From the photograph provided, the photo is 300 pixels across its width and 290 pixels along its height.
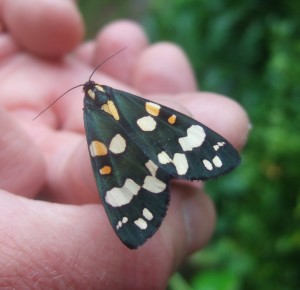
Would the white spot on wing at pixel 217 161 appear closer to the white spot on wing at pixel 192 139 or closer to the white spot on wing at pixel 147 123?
the white spot on wing at pixel 192 139

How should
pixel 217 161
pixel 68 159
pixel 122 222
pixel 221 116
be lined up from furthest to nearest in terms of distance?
pixel 68 159 → pixel 221 116 → pixel 217 161 → pixel 122 222

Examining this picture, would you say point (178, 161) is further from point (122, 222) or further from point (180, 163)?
point (122, 222)

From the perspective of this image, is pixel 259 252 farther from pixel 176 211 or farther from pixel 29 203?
pixel 29 203

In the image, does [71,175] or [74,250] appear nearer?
[74,250]

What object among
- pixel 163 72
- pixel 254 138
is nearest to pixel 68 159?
pixel 163 72

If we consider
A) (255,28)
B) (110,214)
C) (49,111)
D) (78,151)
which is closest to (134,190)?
(110,214)

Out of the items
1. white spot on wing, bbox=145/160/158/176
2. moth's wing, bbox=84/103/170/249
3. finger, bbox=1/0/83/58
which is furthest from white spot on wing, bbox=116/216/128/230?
finger, bbox=1/0/83/58

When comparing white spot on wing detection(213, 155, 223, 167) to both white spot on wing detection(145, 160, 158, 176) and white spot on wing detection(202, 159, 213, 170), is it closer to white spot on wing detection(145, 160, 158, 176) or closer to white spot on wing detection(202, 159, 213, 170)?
white spot on wing detection(202, 159, 213, 170)
